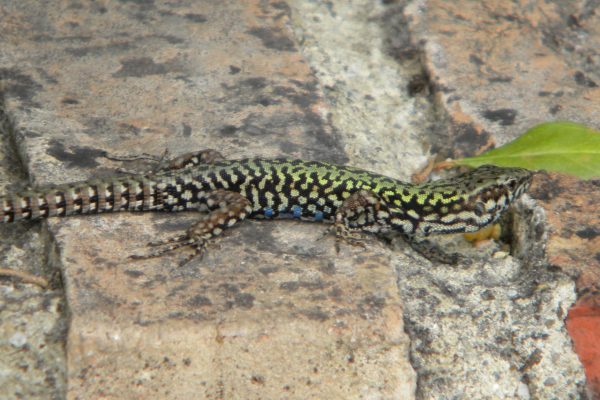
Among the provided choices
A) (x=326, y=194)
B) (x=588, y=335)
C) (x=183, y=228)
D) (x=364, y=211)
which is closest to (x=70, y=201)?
(x=183, y=228)

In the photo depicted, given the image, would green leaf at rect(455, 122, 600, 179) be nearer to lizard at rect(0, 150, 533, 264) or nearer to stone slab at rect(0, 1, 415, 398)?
lizard at rect(0, 150, 533, 264)

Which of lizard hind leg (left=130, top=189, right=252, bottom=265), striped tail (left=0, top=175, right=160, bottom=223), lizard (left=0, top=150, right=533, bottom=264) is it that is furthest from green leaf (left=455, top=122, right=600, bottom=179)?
striped tail (left=0, top=175, right=160, bottom=223)

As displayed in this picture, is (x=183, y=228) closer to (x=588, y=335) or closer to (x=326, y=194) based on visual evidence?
(x=326, y=194)

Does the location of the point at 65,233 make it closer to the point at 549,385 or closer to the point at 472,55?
the point at 549,385

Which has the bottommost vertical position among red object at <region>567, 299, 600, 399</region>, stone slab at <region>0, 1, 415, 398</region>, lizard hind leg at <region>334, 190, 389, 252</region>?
lizard hind leg at <region>334, 190, 389, 252</region>

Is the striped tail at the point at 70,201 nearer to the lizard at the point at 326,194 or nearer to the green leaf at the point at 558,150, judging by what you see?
the lizard at the point at 326,194
